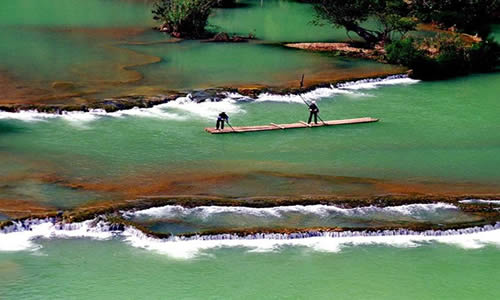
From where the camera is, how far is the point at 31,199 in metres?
21.9

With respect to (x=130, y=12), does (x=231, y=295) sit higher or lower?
lower

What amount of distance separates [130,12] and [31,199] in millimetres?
29050

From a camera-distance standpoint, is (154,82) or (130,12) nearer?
(154,82)

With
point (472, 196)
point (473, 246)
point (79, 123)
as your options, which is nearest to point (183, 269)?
point (473, 246)

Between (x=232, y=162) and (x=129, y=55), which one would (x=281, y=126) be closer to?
(x=232, y=162)

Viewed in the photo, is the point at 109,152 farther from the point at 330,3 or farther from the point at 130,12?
the point at 130,12

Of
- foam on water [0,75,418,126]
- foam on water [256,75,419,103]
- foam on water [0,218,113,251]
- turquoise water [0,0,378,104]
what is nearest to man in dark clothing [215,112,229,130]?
foam on water [0,75,418,126]

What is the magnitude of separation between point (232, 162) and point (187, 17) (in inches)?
718

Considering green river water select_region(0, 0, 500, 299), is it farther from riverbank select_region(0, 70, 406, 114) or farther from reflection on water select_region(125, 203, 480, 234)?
riverbank select_region(0, 70, 406, 114)

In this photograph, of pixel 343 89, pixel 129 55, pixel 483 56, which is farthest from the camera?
pixel 129 55

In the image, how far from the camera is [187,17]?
42.2 meters

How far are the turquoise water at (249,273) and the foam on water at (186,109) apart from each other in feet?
31.5

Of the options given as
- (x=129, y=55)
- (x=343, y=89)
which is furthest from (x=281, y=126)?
(x=129, y=55)

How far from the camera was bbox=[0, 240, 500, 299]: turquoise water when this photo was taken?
60.5ft
